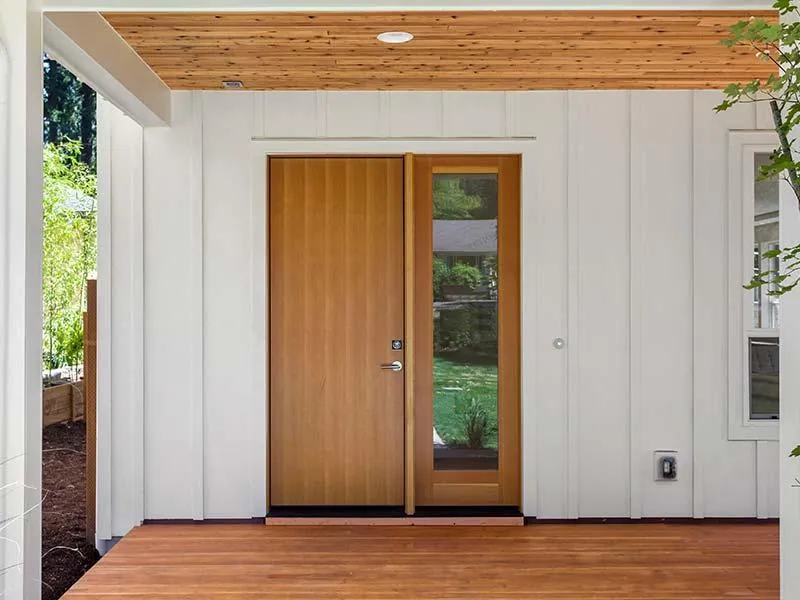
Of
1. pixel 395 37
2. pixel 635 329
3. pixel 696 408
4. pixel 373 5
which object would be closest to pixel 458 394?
pixel 635 329

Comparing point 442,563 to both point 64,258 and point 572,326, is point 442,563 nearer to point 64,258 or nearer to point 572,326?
point 572,326

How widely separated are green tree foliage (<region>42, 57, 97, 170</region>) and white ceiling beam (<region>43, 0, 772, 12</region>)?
7.55m

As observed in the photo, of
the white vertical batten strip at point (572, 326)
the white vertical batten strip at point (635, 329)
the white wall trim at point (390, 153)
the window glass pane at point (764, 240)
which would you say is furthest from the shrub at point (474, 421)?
the window glass pane at point (764, 240)

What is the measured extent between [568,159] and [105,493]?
3406mm

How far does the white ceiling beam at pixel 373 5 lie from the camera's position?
8.73ft

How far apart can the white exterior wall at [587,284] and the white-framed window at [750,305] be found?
0.06m

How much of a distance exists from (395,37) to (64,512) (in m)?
3.92

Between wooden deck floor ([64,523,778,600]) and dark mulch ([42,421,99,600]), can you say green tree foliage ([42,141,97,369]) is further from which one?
wooden deck floor ([64,523,778,600])

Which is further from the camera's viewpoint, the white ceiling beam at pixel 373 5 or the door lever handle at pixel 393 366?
the door lever handle at pixel 393 366

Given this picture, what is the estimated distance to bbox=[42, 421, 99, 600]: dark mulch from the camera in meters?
4.18

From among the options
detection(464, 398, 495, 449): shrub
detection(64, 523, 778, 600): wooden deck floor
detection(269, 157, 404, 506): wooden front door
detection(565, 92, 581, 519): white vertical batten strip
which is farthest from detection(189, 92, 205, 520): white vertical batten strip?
detection(565, 92, 581, 519): white vertical batten strip

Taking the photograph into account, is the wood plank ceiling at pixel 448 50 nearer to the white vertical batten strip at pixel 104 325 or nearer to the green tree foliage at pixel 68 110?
A: the white vertical batten strip at pixel 104 325

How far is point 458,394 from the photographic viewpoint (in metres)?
4.53

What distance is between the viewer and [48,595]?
13.4ft
